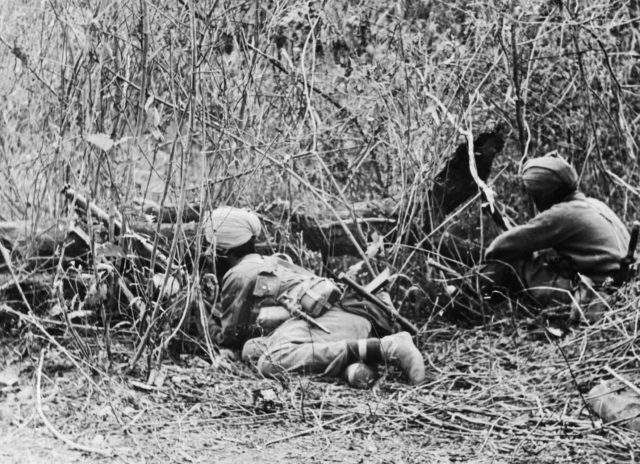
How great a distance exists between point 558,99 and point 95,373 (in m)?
4.80

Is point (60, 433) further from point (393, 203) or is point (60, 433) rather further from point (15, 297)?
point (393, 203)

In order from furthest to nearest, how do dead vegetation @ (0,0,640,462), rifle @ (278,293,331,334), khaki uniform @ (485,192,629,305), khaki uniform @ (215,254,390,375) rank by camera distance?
khaki uniform @ (485,192,629,305)
rifle @ (278,293,331,334)
khaki uniform @ (215,254,390,375)
dead vegetation @ (0,0,640,462)

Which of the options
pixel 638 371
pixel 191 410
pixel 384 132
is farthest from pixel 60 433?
pixel 384 132

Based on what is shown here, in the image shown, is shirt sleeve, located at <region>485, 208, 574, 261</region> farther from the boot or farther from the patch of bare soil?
the boot

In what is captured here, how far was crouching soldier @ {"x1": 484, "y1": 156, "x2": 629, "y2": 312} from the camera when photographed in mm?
6184

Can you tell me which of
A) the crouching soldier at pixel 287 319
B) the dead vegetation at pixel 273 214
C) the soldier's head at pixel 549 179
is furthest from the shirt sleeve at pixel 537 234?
the crouching soldier at pixel 287 319

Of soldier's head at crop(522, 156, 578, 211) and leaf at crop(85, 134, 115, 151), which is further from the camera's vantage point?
soldier's head at crop(522, 156, 578, 211)

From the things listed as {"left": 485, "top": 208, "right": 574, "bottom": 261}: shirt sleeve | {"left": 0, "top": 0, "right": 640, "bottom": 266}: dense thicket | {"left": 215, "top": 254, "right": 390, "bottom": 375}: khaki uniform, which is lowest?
{"left": 215, "top": 254, "right": 390, "bottom": 375}: khaki uniform

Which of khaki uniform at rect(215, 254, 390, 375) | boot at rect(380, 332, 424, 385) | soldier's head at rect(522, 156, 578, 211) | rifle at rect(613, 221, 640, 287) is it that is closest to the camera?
boot at rect(380, 332, 424, 385)

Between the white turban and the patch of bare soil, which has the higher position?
the white turban

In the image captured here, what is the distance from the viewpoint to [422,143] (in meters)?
6.14

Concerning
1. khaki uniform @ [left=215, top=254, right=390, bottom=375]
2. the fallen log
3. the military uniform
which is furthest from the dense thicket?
khaki uniform @ [left=215, top=254, right=390, bottom=375]

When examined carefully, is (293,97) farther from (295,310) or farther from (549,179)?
(549,179)

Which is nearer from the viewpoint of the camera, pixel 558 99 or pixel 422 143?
pixel 422 143
